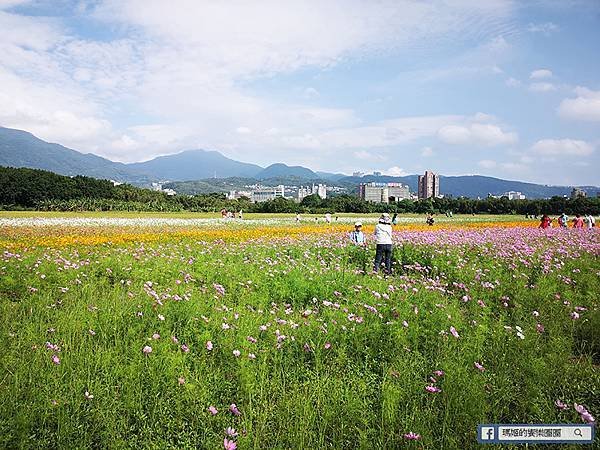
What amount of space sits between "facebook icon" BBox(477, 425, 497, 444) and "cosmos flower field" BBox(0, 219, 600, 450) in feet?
0.32

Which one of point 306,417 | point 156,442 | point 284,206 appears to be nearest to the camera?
point 156,442

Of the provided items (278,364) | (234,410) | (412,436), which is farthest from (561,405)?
(234,410)

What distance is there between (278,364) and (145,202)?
8162 cm

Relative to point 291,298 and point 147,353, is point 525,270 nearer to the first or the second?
point 291,298

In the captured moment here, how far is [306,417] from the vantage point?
3.67m

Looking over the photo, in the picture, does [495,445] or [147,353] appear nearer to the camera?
[495,445]

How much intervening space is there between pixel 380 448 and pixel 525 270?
24.1 ft

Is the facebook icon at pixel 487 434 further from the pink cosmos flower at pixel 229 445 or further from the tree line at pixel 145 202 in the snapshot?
the tree line at pixel 145 202

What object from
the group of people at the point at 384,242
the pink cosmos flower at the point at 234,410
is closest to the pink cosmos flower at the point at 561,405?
the pink cosmos flower at the point at 234,410

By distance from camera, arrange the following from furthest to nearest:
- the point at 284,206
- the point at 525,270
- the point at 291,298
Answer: the point at 284,206 → the point at 525,270 → the point at 291,298

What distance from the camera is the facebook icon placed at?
3.42 m

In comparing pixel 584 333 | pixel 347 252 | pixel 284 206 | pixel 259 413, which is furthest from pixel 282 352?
pixel 284 206

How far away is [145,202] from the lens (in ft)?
263

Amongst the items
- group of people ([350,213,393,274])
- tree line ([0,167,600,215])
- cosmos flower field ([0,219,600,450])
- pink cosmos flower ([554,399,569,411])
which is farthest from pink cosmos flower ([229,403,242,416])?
tree line ([0,167,600,215])
